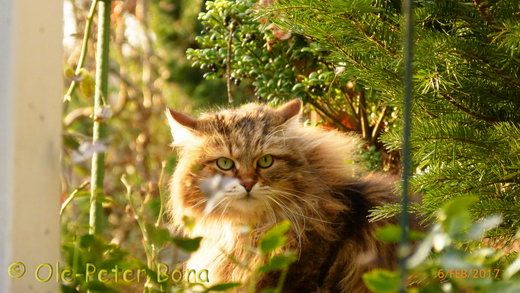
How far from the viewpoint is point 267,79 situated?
236 centimetres

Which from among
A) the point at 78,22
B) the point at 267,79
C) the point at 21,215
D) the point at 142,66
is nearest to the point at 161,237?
the point at 21,215

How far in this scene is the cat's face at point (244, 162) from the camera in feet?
6.31

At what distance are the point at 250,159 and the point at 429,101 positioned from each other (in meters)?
0.59

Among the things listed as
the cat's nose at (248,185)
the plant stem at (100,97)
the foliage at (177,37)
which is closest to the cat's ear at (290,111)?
the cat's nose at (248,185)

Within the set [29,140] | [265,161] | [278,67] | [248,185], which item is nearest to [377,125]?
[278,67]

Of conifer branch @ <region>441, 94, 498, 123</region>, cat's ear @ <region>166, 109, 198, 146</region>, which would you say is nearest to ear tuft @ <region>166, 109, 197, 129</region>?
cat's ear @ <region>166, 109, 198, 146</region>

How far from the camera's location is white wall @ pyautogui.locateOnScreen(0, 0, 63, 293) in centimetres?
108

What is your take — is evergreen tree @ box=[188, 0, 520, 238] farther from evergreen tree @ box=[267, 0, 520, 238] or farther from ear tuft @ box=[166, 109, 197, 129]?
ear tuft @ box=[166, 109, 197, 129]

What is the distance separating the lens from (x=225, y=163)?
77.8 inches

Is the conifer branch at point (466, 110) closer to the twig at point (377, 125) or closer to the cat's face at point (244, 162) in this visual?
the cat's face at point (244, 162)

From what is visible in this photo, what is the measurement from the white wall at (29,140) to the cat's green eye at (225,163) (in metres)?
0.84

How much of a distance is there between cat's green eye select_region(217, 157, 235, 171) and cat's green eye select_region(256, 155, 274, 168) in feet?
0.26

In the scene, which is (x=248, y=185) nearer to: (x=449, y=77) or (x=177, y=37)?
(x=449, y=77)

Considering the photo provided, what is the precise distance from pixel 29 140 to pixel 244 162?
2.99 ft
